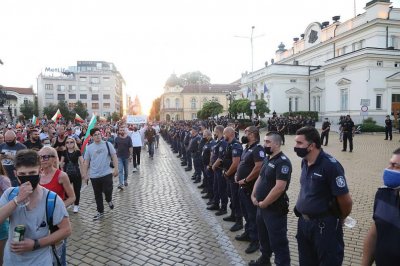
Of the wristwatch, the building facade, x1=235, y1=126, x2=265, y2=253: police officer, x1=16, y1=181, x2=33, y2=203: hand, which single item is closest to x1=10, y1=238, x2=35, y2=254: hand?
the wristwatch

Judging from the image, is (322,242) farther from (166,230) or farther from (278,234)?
(166,230)

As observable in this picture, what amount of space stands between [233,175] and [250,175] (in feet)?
3.68

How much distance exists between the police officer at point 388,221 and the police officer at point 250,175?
260cm

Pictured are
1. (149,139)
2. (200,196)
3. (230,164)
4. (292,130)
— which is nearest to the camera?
(230,164)

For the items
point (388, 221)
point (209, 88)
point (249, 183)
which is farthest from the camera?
point (209, 88)

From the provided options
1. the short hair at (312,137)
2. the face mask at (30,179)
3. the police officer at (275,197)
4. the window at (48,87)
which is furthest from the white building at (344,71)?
the window at (48,87)

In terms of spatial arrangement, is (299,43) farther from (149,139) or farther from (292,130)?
(149,139)

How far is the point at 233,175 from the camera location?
6.28 metres

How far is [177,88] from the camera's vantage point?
9756cm

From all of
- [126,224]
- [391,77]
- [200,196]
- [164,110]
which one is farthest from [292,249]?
[164,110]

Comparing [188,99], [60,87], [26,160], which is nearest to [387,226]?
[26,160]

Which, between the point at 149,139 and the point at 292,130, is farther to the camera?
the point at 292,130

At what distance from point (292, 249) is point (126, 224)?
3382mm

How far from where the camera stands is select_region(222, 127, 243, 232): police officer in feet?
20.4
